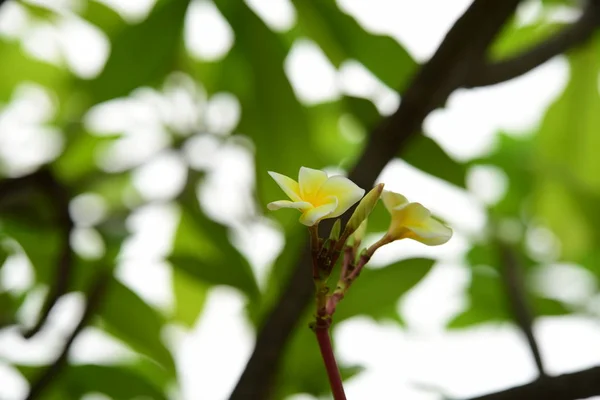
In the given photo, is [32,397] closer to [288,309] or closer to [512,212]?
[288,309]

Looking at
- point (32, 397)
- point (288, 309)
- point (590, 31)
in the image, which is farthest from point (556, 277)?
point (32, 397)

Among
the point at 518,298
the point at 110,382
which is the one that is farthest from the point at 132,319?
the point at 518,298

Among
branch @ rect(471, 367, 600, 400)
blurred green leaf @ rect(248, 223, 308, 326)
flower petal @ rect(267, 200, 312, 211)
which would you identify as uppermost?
blurred green leaf @ rect(248, 223, 308, 326)

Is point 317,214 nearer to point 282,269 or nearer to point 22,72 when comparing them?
point 282,269

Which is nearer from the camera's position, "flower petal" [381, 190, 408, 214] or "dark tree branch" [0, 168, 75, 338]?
"flower petal" [381, 190, 408, 214]

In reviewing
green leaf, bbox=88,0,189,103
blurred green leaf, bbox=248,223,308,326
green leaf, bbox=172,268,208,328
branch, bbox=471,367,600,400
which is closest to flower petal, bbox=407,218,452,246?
branch, bbox=471,367,600,400

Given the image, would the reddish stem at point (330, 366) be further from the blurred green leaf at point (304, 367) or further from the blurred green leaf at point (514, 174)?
the blurred green leaf at point (514, 174)

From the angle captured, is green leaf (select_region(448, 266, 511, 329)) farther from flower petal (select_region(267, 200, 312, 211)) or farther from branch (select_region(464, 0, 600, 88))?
flower petal (select_region(267, 200, 312, 211))

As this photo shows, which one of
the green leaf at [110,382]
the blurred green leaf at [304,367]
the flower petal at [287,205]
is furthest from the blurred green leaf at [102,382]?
the flower petal at [287,205]
